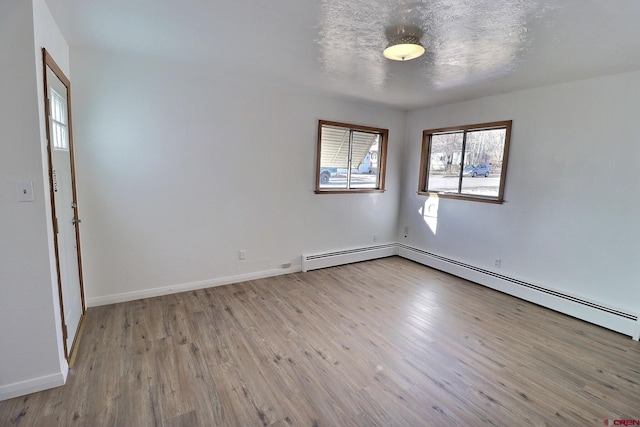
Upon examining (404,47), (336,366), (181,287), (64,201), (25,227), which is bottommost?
(336,366)

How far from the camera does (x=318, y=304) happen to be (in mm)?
3283

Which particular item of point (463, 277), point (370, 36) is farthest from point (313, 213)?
A: point (370, 36)

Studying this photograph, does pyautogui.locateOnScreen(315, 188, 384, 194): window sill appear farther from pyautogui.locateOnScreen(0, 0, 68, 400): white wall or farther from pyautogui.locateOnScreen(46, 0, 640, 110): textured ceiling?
pyautogui.locateOnScreen(0, 0, 68, 400): white wall

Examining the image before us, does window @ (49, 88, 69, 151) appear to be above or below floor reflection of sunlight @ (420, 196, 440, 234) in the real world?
above

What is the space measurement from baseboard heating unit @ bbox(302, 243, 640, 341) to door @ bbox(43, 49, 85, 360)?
2.61 meters

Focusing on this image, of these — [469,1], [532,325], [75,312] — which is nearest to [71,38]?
[75,312]

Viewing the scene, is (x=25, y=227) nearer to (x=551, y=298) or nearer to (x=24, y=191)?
(x=24, y=191)

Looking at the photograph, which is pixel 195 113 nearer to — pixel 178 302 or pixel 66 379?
pixel 178 302

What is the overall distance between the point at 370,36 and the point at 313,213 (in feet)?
8.46

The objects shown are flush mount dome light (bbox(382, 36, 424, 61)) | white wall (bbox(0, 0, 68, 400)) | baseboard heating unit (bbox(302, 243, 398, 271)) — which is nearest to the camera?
white wall (bbox(0, 0, 68, 400))

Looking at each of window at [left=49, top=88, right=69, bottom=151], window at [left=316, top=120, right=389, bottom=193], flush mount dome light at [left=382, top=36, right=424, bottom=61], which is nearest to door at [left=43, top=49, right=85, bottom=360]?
window at [left=49, top=88, right=69, bottom=151]

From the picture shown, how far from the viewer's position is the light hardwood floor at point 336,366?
70.6 inches

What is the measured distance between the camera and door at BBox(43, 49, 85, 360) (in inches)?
78.9

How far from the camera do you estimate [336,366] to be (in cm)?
224
